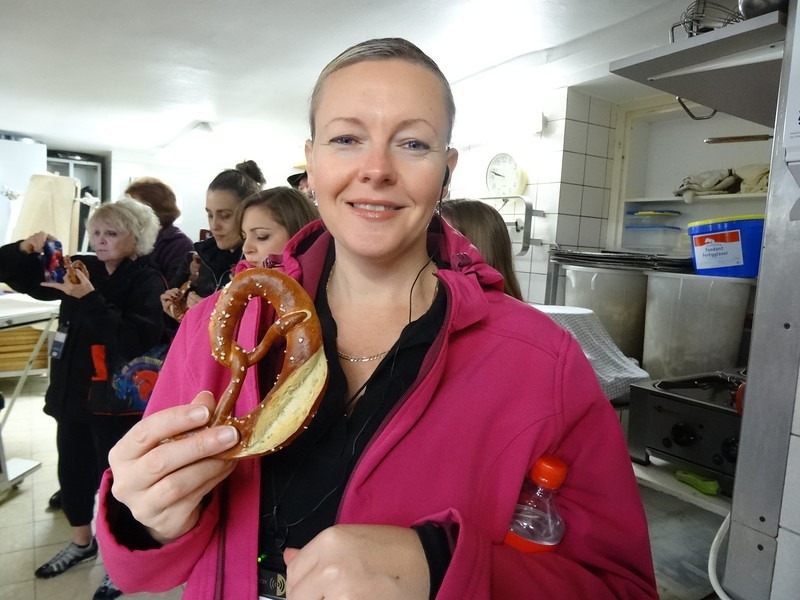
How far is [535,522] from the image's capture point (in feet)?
2.48

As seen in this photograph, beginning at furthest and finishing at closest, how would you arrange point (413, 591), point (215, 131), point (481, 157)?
point (215, 131), point (481, 157), point (413, 591)

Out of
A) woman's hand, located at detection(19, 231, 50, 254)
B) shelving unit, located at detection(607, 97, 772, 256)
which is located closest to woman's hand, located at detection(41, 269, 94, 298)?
woman's hand, located at detection(19, 231, 50, 254)

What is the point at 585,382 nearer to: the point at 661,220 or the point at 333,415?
the point at 333,415

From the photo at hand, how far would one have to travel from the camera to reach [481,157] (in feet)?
13.8

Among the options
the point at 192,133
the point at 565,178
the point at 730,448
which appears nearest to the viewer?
the point at 730,448

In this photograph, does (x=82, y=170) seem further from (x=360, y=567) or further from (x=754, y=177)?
(x=360, y=567)

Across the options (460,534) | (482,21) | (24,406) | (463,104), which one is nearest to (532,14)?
(482,21)

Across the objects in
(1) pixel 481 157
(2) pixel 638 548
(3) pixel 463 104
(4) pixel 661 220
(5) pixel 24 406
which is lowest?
(5) pixel 24 406

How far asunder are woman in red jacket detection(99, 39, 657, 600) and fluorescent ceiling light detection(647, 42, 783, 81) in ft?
2.31

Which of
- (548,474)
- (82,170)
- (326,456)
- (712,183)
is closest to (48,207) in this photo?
(82,170)

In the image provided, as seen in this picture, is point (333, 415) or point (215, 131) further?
point (215, 131)

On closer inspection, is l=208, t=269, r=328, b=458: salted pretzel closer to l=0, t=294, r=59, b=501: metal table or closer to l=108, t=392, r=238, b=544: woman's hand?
l=108, t=392, r=238, b=544: woman's hand

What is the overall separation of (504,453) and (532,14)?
2.78 meters

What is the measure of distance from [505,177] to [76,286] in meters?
2.88
